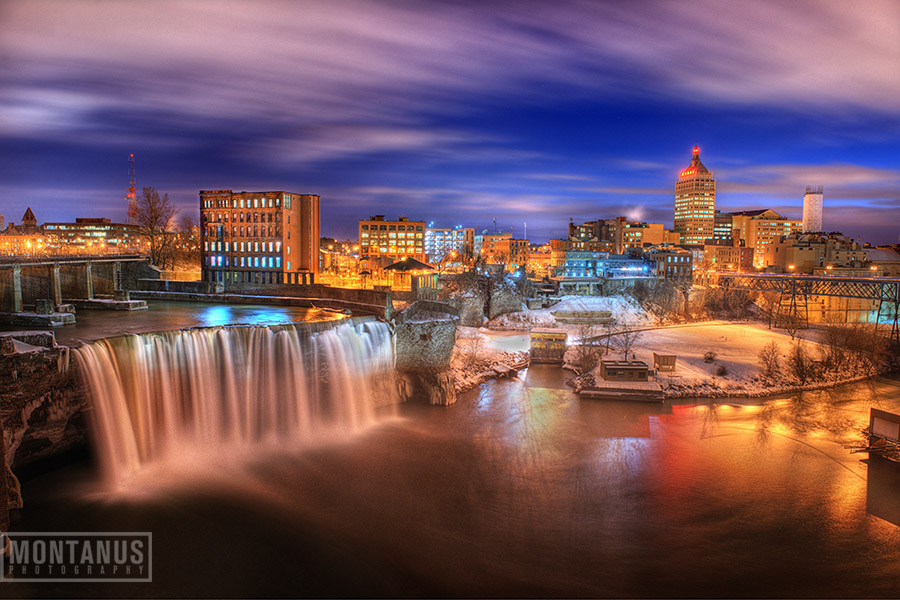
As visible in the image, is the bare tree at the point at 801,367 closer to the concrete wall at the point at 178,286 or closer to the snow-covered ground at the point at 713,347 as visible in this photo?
the snow-covered ground at the point at 713,347

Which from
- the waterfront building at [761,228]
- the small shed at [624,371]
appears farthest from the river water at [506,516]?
the waterfront building at [761,228]

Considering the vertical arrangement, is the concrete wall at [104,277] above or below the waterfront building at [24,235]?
below

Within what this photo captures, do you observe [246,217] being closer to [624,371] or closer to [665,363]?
[624,371]

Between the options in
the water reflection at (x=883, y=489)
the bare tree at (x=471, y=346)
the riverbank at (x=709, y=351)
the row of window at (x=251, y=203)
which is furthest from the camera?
the row of window at (x=251, y=203)

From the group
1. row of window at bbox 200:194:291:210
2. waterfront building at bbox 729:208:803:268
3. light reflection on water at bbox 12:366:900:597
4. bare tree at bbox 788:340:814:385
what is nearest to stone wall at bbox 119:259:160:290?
row of window at bbox 200:194:291:210

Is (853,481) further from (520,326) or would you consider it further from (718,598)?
(520,326)
